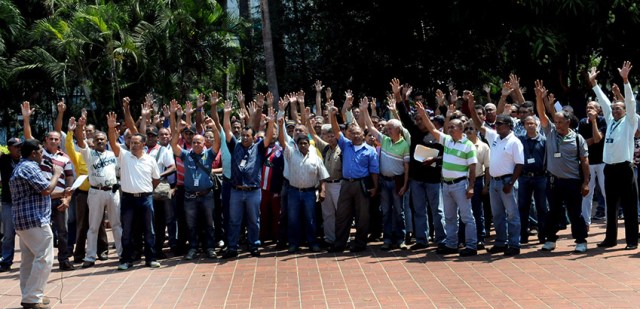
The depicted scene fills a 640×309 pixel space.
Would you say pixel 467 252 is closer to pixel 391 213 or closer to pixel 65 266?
pixel 391 213

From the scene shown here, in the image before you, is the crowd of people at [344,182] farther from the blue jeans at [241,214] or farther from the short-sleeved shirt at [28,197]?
the short-sleeved shirt at [28,197]

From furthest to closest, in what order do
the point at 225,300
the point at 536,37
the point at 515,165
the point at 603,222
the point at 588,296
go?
the point at 536,37 → the point at 603,222 → the point at 515,165 → the point at 225,300 → the point at 588,296

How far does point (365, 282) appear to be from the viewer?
32.9 ft

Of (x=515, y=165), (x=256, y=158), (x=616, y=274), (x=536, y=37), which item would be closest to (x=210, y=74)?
(x=536, y=37)

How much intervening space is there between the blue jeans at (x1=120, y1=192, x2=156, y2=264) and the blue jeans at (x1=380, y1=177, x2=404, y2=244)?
11.4ft

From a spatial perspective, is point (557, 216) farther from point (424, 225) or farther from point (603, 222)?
point (603, 222)

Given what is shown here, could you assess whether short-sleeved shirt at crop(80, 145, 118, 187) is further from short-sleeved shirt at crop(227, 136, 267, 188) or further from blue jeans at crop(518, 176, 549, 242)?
blue jeans at crop(518, 176, 549, 242)

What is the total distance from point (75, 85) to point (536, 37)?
1385 centimetres

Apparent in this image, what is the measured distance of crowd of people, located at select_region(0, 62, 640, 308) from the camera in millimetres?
11625

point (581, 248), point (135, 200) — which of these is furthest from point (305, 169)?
point (581, 248)

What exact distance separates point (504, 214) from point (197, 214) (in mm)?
4543

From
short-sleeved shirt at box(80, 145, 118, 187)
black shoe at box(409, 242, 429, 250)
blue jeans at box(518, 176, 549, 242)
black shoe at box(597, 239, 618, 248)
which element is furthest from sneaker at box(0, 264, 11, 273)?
black shoe at box(597, 239, 618, 248)

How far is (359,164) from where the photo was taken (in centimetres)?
1263

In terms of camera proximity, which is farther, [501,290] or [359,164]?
[359,164]
